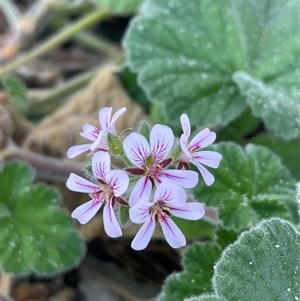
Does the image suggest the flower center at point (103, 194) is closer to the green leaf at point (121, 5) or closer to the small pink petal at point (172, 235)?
the small pink petal at point (172, 235)

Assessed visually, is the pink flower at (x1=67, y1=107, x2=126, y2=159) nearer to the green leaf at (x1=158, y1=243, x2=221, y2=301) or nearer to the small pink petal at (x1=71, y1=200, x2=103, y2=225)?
the small pink petal at (x1=71, y1=200, x2=103, y2=225)

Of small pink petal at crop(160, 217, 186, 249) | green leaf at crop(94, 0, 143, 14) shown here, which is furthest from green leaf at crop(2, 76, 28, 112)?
small pink petal at crop(160, 217, 186, 249)

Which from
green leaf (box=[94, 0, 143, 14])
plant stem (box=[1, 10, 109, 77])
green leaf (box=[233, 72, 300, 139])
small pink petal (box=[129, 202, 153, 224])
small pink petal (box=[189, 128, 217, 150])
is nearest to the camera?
small pink petal (box=[129, 202, 153, 224])

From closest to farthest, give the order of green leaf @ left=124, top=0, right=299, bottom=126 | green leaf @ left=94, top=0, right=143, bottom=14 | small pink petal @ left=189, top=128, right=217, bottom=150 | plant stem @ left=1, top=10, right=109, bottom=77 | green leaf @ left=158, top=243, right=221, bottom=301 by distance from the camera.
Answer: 1. small pink petal @ left=189, top=128, right=217, bottom=150
2. green leaf @ left=158, top=243, right=221, bottom=301
3. green leaf @ left=124, top=0, right=299, bottom=126
4. green leaf @ left=94, top=0, right=143, bottom=14
5. plant stem @ left=1, top=10, right=109, bottom=77

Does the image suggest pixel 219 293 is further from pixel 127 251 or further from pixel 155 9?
pixel 155 9

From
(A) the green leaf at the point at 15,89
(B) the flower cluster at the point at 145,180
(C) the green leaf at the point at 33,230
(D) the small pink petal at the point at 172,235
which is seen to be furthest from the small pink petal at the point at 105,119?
(A) the green leaf at the point at 15,89

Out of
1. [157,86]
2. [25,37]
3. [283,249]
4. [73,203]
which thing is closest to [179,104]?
[157,86]
